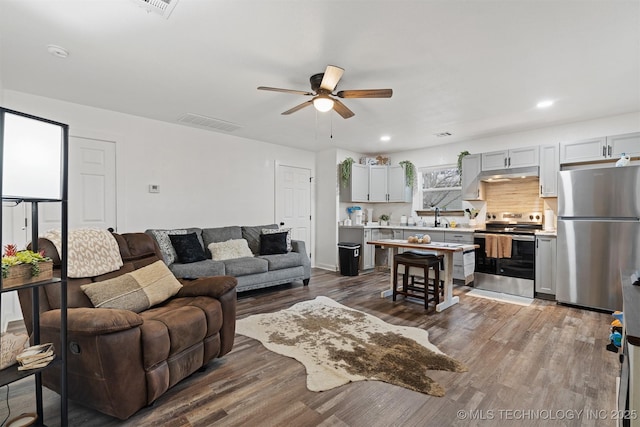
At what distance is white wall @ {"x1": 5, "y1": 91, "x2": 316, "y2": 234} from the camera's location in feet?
12.5

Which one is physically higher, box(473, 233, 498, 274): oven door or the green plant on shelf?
the green plant on shelf

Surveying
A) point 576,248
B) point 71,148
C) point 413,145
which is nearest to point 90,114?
point 71,148

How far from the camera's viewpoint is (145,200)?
4.25 metres

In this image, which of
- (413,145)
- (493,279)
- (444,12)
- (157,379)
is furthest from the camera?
(413,145)

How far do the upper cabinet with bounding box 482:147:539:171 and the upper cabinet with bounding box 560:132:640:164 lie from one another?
35 cm

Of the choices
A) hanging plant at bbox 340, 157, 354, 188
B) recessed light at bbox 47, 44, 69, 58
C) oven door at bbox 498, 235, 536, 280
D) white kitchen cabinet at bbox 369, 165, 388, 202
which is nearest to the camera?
recessed light at bbox 47, 44, 69, 58

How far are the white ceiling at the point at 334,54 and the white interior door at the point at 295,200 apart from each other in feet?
6.46

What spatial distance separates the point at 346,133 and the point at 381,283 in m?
2.59

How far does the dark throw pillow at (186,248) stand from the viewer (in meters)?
3.99

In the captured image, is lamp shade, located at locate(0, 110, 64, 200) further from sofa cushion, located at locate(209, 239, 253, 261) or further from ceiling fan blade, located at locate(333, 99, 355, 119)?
sofa cushion, located at locate(209, 239, 253, 261)

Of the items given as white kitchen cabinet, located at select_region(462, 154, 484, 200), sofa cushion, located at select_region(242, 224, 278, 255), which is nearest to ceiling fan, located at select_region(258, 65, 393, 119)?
sofa cushion, located at select_region(242, 224, 278, 255)

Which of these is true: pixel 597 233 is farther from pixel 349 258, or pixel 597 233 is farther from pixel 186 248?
pixel 186 248

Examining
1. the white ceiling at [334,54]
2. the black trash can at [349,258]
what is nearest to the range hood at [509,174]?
the white ceiling at [334,54]

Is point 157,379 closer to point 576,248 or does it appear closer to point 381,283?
point 381,283
